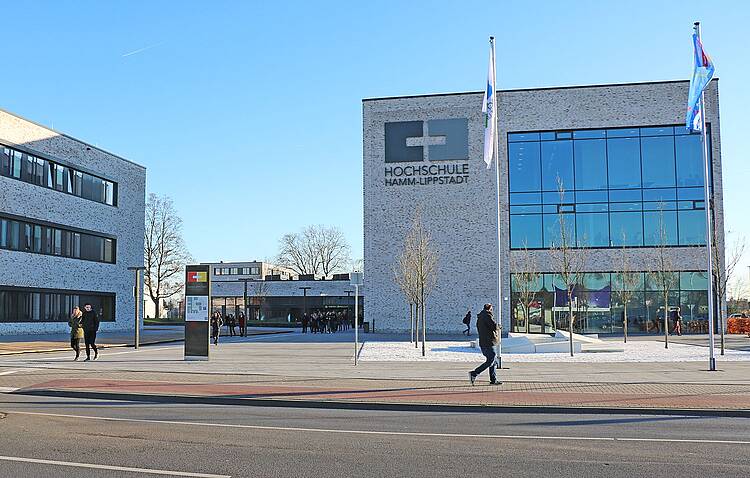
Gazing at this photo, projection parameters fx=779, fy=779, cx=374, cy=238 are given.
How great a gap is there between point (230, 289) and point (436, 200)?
44.5 m

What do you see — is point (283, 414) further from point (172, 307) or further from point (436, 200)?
point (172, 307)

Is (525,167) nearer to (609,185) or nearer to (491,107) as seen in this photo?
(609,185)

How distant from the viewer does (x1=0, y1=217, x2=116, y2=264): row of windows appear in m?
44.3

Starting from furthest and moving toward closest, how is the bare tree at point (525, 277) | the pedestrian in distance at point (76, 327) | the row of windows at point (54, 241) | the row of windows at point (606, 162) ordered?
the bare tree at point (525, 277), the row of windows at point (606, 162), the row of windows at point (54, 241), the pedestrian in distance at point (76, 327)

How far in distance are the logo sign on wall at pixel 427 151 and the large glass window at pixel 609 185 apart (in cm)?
336

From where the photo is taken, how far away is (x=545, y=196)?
159ft

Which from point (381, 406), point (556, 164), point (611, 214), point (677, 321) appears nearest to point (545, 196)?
point (556, 164)

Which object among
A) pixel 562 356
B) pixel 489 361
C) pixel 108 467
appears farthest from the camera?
pixel 562 356

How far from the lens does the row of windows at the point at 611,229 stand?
46.8m

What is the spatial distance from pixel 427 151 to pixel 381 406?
1497 inches

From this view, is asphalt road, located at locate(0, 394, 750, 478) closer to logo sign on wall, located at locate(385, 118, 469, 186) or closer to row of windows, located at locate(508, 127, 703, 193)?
row of windows, located at locate(508, 127, 703, 193)

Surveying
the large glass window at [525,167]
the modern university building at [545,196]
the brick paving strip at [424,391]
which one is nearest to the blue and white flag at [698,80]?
the brick paving strip at [424,391]

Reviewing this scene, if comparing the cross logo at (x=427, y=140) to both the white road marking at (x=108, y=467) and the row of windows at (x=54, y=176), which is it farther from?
the white road marking at (x=108, y=467)

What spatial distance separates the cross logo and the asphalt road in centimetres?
3832
